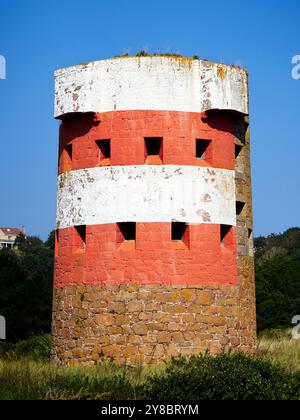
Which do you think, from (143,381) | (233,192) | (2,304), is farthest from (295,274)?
(143,381)

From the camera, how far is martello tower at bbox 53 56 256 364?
19453 millimetres

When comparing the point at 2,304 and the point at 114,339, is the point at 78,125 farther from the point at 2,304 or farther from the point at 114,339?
the point at 2,304

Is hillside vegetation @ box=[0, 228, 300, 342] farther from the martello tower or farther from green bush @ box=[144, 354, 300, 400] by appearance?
green bush @ box=[144, 354, 300, 400]

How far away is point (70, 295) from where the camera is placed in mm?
20516

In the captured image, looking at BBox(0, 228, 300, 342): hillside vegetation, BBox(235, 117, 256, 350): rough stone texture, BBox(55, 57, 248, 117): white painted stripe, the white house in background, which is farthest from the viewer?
Result: the white house in background

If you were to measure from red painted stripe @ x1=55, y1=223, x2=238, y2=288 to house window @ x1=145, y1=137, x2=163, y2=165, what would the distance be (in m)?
1.70

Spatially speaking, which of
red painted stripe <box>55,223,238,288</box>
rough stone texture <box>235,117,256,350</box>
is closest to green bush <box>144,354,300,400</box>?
red painted stripe <box>55,223,238,288</box>

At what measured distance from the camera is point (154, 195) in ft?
64.7

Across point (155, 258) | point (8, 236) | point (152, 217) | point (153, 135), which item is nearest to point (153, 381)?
point (155, 258)

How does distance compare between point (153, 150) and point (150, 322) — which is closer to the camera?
point (150, 322)

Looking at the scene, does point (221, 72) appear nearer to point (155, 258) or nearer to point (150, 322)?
point (155, 258)

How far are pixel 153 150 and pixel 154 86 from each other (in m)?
1.67

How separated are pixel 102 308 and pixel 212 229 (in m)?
3.45
